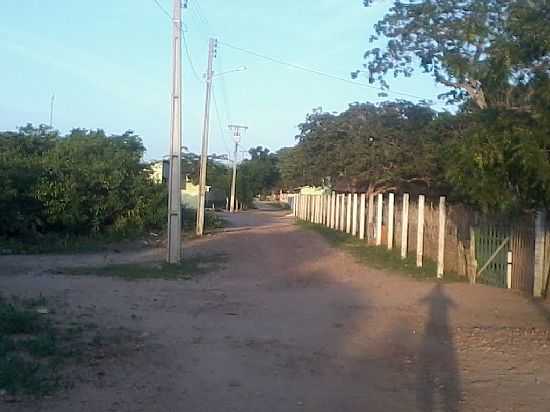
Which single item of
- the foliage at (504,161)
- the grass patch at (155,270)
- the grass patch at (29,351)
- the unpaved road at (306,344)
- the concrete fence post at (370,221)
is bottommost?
the grass patch at (155,270)

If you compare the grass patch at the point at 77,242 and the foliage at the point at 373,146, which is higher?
the foliage at the point at 373,146

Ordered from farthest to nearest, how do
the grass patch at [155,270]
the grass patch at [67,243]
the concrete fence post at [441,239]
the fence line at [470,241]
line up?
1. the grass patch at [67,243]
2. the concrete fence post at [441,239]
3. the grass patch at [155,270]
4. the fence line at [470,241]

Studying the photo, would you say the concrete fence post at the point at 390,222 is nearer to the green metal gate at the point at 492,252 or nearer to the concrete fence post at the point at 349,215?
the green metal gate at the point at 492,252

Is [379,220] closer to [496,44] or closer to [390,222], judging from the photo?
[390,222]

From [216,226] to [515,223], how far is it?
2670 cm

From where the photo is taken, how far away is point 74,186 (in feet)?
98.6

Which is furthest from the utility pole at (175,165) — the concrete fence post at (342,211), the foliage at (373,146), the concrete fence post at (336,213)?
the concrete fence post at (336,213)

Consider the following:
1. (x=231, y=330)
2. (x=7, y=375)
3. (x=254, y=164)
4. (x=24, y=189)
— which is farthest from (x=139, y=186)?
(x=254, y=164)

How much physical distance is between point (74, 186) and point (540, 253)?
62.4 ft

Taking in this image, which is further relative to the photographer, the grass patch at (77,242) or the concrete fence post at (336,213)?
the concrete fence post at (336,213)

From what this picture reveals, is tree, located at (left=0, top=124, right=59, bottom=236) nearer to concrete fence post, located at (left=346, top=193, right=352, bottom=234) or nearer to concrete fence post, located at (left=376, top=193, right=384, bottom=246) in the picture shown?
concrete fence post, located at (left=376, top=193, right=384, bottom=246)

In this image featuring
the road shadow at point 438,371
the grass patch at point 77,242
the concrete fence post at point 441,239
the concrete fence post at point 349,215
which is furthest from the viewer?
the concrete fence post at point 349,215

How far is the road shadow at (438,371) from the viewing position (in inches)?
302

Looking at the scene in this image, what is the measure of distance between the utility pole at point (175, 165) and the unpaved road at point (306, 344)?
8.14 feet
